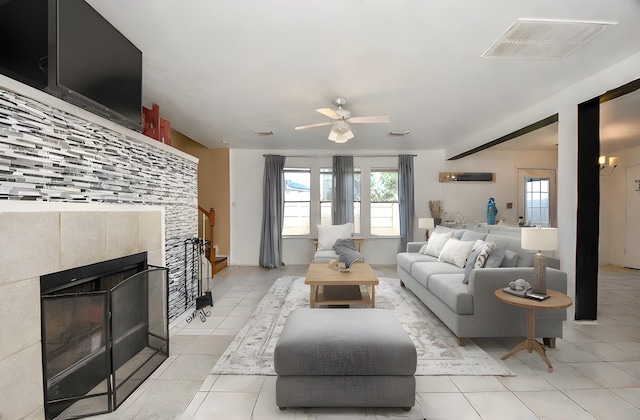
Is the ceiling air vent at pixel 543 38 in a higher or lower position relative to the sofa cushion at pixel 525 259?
higher

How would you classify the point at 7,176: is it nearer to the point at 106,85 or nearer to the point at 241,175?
the point at 106,85

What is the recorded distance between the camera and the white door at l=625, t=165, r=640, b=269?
6184 mm

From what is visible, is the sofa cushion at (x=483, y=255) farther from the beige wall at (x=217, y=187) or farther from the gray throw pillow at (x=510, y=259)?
the beige wall at (x=217, y=187)

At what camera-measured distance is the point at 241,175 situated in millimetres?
6551

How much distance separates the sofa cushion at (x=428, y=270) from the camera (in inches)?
138

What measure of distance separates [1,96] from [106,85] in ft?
2.45

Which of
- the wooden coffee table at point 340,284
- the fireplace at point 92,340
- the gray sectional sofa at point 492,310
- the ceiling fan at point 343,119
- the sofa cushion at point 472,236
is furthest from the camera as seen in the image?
the sofa cushion at point 472,236

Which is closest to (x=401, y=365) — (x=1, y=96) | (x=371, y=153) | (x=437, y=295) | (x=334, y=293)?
(x=437, y=295)

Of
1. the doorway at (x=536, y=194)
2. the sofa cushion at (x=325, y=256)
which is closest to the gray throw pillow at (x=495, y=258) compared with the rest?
the sofa cushion at (x=325, y=256)

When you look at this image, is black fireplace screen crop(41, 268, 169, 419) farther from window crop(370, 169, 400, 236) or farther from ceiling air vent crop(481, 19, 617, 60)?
window crop(370, 169, 400, 236)

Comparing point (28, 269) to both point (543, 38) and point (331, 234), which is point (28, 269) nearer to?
point (543, 38)

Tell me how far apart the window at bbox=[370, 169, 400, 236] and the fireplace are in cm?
509

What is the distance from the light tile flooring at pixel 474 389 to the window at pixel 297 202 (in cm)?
369

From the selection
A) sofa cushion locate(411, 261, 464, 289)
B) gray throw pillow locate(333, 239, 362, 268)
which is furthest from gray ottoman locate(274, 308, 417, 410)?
gray throw pillow locate(333, 239, 362, 268)
